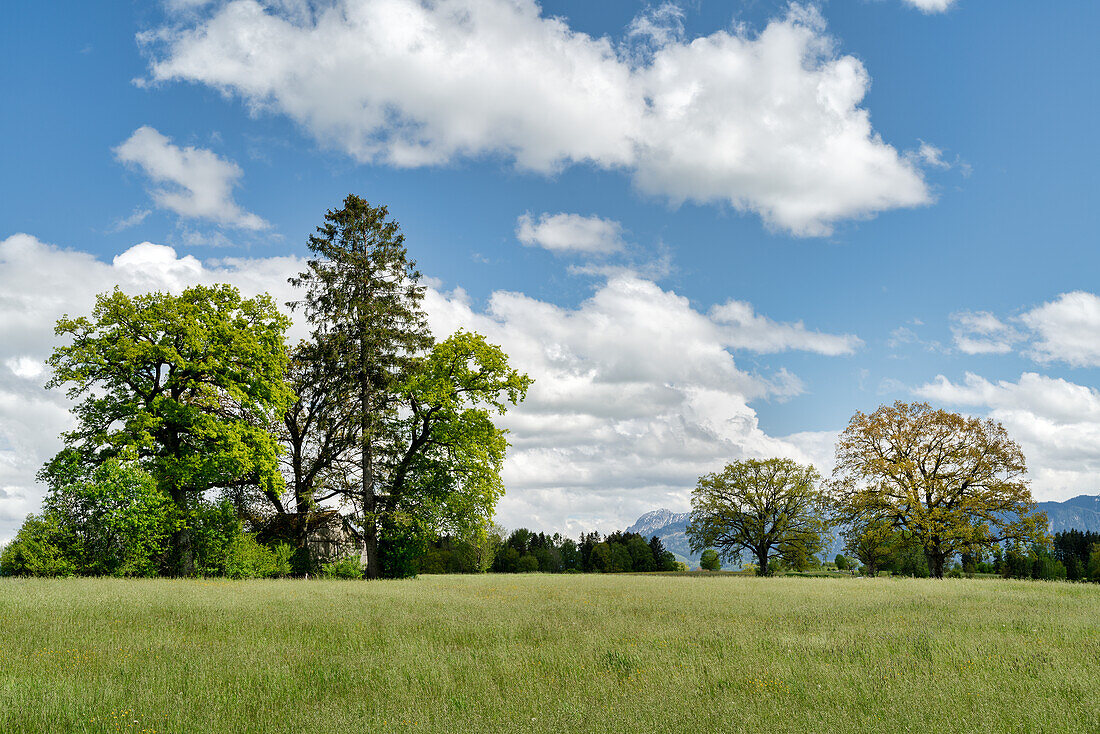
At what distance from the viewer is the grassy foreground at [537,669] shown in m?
7.43

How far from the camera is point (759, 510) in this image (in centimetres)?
6166

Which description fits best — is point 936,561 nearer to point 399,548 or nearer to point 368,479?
point 399,548

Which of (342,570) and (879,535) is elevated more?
(879,535)

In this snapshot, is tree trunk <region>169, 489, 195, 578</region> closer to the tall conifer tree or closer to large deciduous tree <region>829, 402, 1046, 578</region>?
the tall conifer tree

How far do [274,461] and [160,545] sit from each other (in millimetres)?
6448

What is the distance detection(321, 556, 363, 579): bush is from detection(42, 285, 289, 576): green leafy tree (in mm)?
7069

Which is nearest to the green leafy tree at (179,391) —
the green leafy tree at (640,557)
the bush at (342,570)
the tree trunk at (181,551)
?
the tree trunk at (181,551)

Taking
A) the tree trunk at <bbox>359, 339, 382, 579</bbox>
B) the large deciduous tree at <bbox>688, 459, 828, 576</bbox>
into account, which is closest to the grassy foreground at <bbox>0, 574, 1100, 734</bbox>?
the tree trunk at <bbox>359, 339, 382, 579</bbox>

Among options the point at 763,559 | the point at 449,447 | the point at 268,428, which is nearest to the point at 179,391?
the point at 268,428

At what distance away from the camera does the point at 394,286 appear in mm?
37562

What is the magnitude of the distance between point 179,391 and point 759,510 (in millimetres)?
49734

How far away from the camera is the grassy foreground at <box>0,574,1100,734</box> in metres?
7.43

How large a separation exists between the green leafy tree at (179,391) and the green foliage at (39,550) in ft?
7.24

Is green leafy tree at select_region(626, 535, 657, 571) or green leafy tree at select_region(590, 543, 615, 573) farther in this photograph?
green leafy tree at select_region(626, 535, 657, 571)
